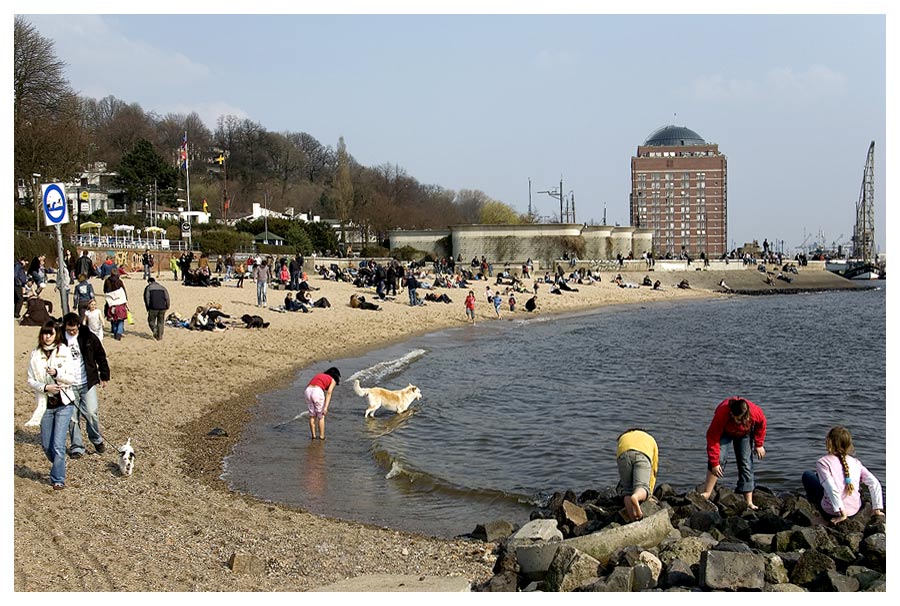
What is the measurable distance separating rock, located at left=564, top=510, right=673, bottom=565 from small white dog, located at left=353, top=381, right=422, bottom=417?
7787 mm

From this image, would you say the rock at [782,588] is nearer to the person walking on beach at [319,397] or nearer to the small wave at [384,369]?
the person walking on beach at [319,397]

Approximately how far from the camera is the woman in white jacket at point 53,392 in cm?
905

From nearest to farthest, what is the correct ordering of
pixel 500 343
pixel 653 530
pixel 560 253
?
pixel 653 530
pixel 500 343
pixel 560 253

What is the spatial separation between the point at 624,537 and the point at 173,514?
4784mm

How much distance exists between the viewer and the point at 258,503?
982 centimetres

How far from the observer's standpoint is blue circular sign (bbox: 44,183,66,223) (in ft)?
36.6

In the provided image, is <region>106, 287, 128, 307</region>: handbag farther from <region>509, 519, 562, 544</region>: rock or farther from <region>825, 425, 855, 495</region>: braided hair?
<region>825, 425, 855, 495</region>: braided hair

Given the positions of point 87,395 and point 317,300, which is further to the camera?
point 317,300

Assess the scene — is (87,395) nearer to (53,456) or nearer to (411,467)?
(53,456)

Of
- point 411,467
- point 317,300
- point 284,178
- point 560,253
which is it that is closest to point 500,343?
point 317,300

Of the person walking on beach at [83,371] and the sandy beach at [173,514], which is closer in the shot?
the sandy beach at [173,514]

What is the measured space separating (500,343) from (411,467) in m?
17.9

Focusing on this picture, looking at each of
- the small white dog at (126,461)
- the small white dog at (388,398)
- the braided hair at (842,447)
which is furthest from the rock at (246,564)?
the small white dog at (388,398)

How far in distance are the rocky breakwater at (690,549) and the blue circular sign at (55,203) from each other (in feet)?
23.7
